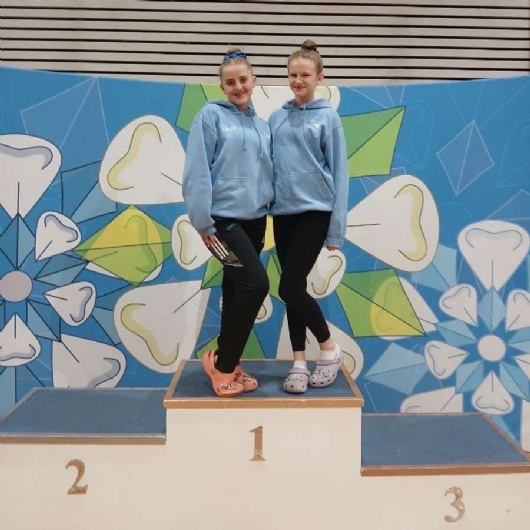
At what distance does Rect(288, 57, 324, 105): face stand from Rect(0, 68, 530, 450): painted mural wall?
0.62 m

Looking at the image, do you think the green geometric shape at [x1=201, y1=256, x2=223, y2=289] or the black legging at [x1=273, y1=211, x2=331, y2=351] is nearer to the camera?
the black legging at [x1=273, y1=211, x2=331, y2=351]

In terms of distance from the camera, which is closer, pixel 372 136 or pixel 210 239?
pixel 210 239

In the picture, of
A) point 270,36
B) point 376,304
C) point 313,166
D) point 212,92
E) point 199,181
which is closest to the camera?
point 199,181

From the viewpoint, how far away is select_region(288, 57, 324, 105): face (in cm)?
208

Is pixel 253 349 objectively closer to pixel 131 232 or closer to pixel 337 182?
pixel 131 232

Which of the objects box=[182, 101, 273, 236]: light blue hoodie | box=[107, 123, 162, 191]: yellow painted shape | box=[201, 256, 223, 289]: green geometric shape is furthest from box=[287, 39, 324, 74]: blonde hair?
box=[201, 256, 223, 289]: green geometric shape

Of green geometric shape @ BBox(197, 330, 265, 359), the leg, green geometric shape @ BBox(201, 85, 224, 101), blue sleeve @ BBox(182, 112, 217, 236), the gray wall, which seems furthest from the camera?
the gray wall

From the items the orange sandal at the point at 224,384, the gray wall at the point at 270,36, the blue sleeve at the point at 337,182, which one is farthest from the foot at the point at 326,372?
the gray wall at the point at 270,36

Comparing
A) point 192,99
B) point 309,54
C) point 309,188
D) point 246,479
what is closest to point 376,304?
point 309,188

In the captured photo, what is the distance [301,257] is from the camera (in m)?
2.14

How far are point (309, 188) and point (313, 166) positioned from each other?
0.29 ft

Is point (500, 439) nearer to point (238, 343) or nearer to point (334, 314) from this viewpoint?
point (334, 314)

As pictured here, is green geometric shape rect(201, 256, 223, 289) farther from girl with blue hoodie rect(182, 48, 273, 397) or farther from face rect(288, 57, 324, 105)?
face rect(288, 57, 324, 105)

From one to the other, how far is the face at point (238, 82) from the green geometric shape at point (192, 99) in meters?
0.62
